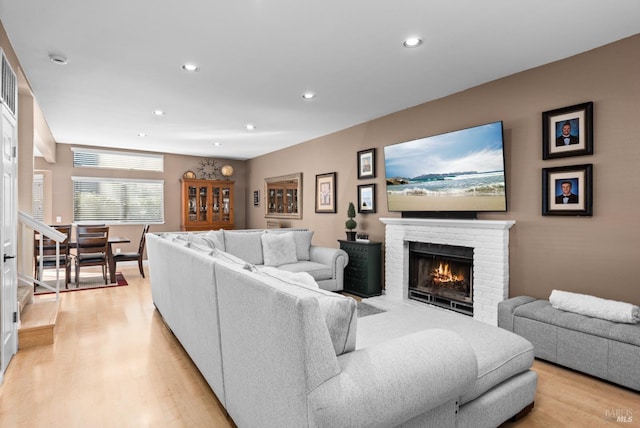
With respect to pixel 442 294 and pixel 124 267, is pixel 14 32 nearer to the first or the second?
pixel 442 294

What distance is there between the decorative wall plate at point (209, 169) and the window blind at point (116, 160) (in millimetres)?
861

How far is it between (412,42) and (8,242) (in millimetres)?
3422

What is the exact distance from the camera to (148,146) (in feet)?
23.3

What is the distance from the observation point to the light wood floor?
205cm

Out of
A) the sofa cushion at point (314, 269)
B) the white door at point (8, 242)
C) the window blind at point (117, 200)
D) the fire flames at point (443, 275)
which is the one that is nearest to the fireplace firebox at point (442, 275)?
the fire flames at point (443, 275)

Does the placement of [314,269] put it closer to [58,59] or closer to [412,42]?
[412,42]

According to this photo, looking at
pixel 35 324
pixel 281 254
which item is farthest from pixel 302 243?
pixel 35 324

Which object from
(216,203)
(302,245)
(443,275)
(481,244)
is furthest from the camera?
(216,203)

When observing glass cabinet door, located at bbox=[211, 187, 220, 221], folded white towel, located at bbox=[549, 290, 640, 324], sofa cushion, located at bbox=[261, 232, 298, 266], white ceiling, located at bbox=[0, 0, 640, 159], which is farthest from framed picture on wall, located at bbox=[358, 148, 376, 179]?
glass cabinet door, located at bbox=[211, 187, 220, 221]

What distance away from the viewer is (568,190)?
3059 mm

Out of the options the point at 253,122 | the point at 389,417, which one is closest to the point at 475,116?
the point at 253,122

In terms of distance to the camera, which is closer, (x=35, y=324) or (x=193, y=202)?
(x=35, y=324)

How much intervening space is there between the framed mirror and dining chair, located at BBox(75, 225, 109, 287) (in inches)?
124

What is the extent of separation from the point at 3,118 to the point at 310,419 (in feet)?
9.58
